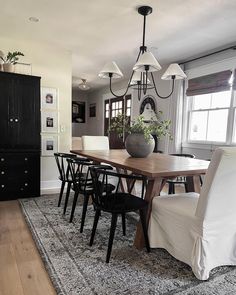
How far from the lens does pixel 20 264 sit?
6.02 ft

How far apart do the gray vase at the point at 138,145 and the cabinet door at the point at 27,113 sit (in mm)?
1655

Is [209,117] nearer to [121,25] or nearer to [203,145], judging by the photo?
[203,145]

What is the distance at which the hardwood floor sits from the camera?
1554 mm

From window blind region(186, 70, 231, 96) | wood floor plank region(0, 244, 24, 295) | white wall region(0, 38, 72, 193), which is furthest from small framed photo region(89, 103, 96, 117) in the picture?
wood floor plank region(0, 244, 24, 295)

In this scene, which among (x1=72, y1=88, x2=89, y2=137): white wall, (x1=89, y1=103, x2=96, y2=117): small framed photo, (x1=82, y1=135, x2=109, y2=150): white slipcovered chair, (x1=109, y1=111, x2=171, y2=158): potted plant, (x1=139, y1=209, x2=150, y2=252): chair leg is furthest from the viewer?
(x1=72, y1=88, x2=89, y2=137): white wall

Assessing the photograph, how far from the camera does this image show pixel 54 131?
13.7 feet

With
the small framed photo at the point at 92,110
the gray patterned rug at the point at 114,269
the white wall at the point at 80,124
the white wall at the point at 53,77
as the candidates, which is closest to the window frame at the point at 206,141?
the white wall at the point at 53,77

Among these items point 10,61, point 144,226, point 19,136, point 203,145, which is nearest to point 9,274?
point 144,226

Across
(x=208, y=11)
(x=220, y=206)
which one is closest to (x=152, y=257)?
(x=220, y=206)

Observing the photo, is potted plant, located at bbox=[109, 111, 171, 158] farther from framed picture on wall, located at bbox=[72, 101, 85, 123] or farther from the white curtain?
framed picture on wall, located at bbox=[72, 101, 85, 123]

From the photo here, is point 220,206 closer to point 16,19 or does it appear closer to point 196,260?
point 196,260

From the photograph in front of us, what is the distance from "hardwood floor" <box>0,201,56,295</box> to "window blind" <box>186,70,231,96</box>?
3.48 meters

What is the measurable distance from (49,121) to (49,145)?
1.40 ft

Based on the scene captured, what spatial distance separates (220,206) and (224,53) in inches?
117
